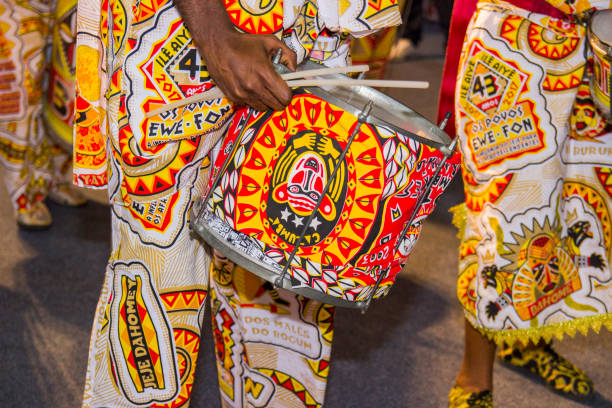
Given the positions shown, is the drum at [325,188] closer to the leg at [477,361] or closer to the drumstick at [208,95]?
the drumstick at [208,95]

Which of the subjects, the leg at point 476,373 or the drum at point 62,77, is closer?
the leg at point 476,373

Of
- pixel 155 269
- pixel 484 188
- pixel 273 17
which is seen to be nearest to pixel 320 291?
pixel 155 269

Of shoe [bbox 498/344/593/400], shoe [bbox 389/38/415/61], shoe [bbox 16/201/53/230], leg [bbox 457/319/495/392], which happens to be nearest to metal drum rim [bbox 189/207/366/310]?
leg [bbox 457/319/495/392]

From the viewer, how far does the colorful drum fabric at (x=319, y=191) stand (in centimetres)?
88

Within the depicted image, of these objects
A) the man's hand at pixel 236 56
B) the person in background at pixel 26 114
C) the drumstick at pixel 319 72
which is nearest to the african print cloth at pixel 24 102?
the person in background at pixel 26 114

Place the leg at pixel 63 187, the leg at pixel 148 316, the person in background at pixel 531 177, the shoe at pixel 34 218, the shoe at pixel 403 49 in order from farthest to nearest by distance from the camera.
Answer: the shoe at pixel 403 49 → the leg at pixel 63 187 → the shoe at pixel 34 218 → the person in background at pixel 531 177 → the leg at pixel 148 316

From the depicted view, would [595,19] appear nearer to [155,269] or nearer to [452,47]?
[452,47]

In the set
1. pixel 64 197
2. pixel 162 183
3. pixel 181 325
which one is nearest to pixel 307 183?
pixel 162 183

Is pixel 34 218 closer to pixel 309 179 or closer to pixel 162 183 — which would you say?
pixel 162 183

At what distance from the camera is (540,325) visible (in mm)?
1451

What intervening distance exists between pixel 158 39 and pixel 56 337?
1058mm

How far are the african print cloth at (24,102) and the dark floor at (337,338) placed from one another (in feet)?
0.51

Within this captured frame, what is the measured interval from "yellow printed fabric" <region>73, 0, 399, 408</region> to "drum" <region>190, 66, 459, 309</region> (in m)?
0.08

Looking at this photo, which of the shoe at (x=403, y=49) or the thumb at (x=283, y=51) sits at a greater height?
the thumb at (x=283, y=51)
